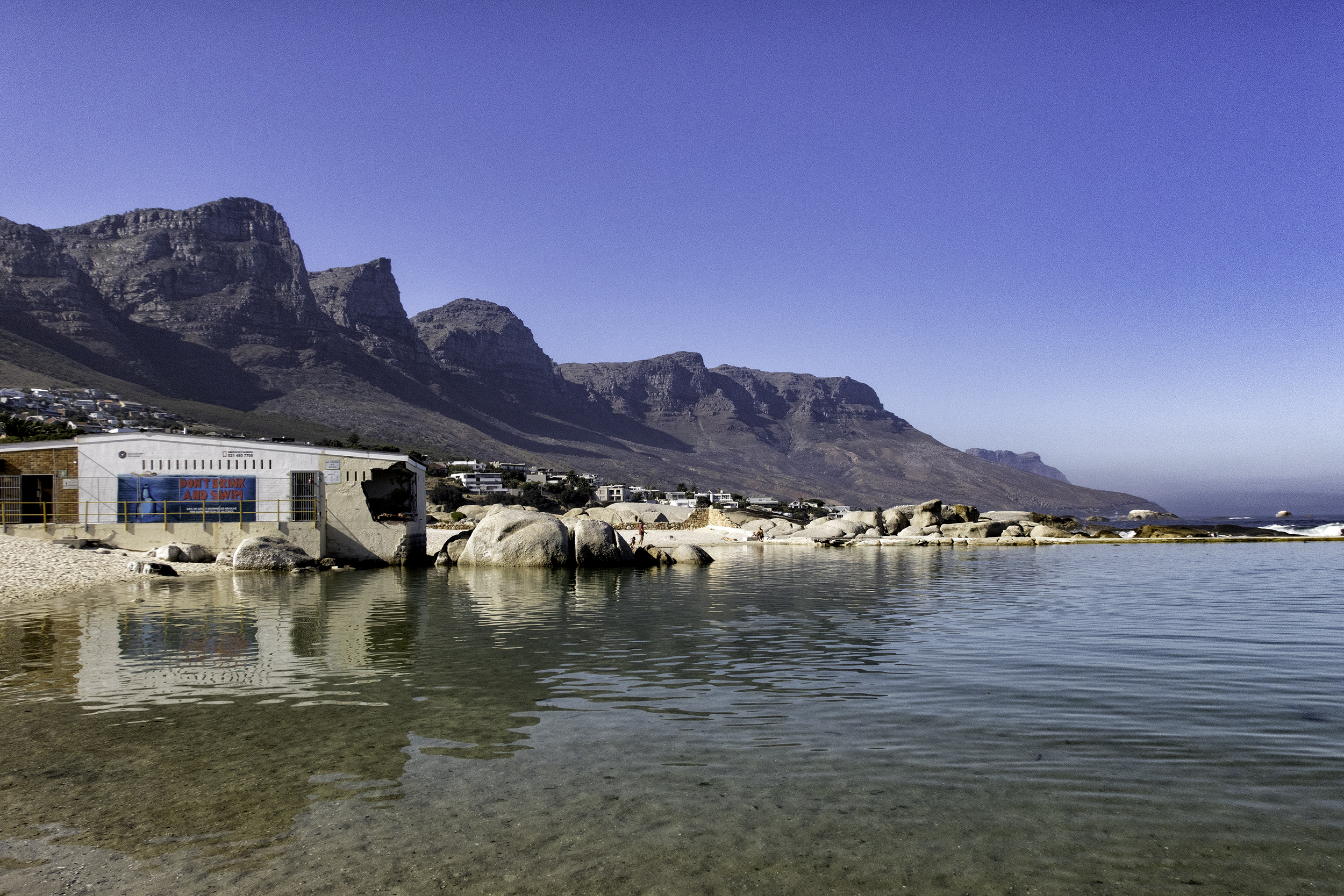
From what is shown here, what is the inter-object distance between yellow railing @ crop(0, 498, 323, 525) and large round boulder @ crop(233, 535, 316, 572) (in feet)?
5.69

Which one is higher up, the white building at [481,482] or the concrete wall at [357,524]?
the white building at [481,482]

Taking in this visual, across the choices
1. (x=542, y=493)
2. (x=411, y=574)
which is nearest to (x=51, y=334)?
(x=542, y=493)

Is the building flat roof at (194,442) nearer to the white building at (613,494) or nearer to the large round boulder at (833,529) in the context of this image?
the large round boulder at (833,529)

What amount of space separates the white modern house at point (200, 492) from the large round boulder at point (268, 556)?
1122mm

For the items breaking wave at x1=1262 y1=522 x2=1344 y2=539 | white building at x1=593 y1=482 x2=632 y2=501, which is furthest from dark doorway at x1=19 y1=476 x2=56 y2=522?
white building at x1=593 y1=482 x2=632 y2=501

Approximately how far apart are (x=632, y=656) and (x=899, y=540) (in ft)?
163

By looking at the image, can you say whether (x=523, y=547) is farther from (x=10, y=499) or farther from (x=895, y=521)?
(x=895, y=521)

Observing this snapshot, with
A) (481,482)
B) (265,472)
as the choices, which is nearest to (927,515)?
(265,472)

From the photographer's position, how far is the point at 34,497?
35.4m

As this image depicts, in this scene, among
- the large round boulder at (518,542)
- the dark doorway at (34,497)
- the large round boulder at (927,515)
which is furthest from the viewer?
the large round boulder at (927,515)

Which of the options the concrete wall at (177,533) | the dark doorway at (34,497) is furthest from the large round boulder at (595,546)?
the dark doorway at (34,497)

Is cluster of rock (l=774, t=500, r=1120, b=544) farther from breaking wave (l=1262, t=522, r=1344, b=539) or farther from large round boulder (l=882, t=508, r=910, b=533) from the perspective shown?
breaking wave (l=1262, t=522, r=1344, b=539)

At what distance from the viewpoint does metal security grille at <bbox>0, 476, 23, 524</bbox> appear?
34688 millimetres

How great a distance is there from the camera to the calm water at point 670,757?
557cm
